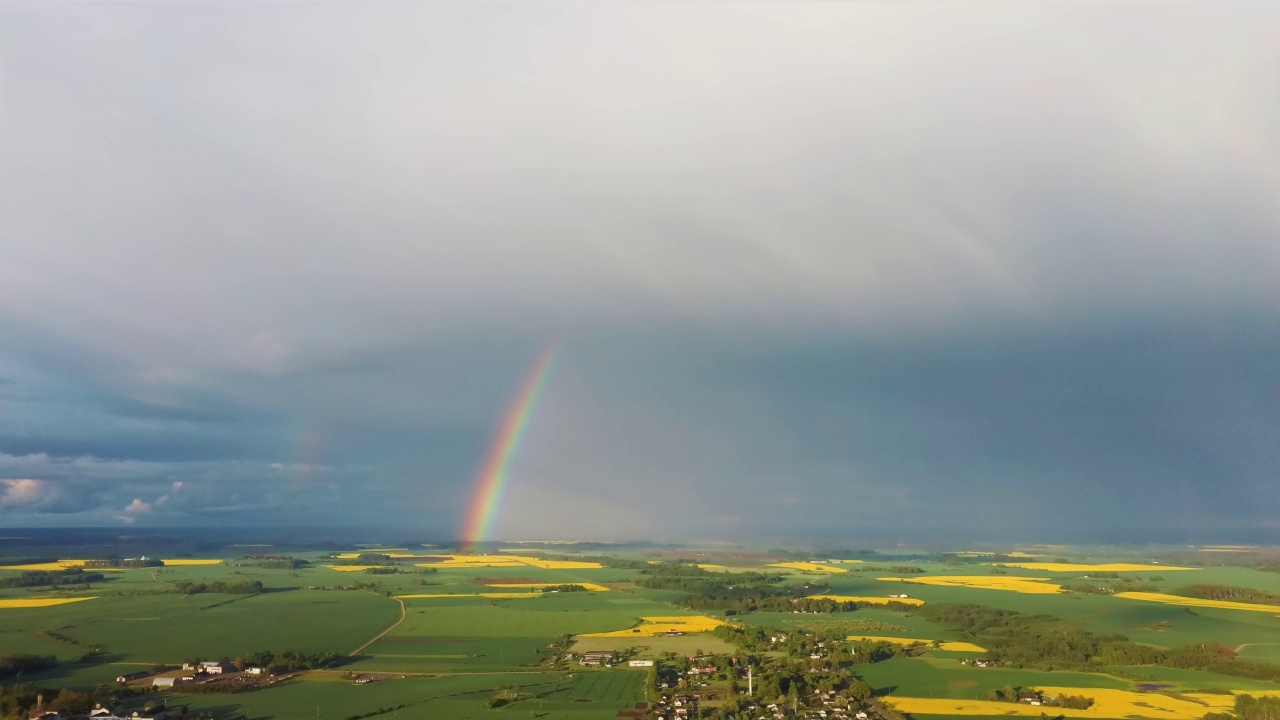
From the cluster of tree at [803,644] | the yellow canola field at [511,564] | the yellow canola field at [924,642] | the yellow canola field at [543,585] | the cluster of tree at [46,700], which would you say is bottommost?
the yellow canola field at [511,564]

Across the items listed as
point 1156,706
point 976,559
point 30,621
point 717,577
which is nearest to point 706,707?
point 1156,706

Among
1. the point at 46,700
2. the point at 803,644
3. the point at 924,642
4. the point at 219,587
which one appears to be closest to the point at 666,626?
the point at 803,644

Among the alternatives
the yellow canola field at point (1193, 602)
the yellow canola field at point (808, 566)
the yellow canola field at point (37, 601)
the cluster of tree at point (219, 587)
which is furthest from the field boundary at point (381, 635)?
the yellow canola field at point (1193, 602)

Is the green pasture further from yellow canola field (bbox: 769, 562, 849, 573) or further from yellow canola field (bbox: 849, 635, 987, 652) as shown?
yellow canola field (bbox: 769, 562, 849, 573)

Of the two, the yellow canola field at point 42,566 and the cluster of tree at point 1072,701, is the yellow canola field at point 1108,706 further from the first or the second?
the yellow canola field at point 42,566

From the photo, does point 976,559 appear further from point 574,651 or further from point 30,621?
point 30,621

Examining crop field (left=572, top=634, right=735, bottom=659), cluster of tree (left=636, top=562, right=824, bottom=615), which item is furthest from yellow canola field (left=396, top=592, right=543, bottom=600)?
crop field (left=572, top=634, right=735, bottom=659)
